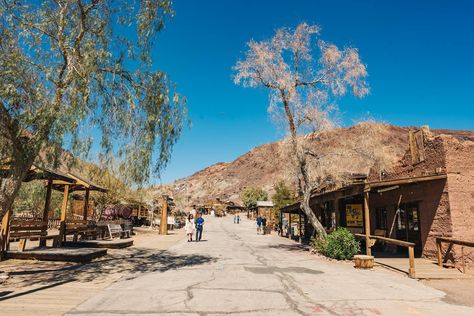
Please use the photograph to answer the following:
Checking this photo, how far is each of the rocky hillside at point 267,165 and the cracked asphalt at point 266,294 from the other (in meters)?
4.36

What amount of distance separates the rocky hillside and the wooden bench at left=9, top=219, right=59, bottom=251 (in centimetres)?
444

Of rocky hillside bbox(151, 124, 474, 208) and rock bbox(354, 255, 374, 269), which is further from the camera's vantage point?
rocky hillside bbox(151, 124, 474, 208)

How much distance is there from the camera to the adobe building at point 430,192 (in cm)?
1173

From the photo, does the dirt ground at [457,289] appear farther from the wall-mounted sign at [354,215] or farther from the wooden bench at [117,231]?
the wooden bench at [117,231]

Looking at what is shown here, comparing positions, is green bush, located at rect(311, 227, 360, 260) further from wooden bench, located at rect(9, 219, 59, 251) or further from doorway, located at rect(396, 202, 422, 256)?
wooden bench, located at rect(9, 219, 59, 251)

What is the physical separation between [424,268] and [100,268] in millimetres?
10182

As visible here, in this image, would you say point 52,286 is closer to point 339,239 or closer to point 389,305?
point 389,305

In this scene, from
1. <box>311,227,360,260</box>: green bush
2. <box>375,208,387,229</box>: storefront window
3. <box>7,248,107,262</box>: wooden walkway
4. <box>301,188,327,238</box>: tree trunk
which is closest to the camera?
<box>7,248,107,262</box>: wooden walkway

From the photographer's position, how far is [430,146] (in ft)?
42.8

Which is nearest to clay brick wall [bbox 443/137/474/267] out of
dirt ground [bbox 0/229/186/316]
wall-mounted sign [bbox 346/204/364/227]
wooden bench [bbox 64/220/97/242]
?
wall-mounted sign [bbox 346/204/364/227]

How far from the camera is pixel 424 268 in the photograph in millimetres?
11062

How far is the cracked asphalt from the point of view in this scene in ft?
19.8

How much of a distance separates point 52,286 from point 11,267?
10.2 feet

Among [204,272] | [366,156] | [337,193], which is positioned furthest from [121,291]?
[366,156]
